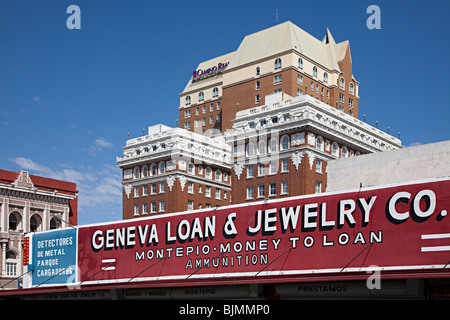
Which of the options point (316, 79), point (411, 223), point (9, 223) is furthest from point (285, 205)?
point (316, 79)

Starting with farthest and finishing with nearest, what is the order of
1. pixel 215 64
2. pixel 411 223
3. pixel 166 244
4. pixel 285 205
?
pixel 215 64
pixel 166 244
pixel 285 205
pixel 411 223

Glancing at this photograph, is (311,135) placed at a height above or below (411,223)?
above

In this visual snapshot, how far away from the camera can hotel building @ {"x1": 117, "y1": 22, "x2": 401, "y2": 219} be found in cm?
7756

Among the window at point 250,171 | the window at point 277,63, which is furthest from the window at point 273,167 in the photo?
the window at point 277,63

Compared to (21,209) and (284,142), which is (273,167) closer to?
(284,142)

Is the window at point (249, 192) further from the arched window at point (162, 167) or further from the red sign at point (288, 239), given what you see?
the red sign at point (288, 239)

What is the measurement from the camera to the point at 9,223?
91.3 meters

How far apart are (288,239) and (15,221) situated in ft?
230

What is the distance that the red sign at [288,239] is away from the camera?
26766 millimetres

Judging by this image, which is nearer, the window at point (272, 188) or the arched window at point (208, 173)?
the window at point (272, 188)

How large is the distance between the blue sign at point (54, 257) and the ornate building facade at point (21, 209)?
35.5 meters
